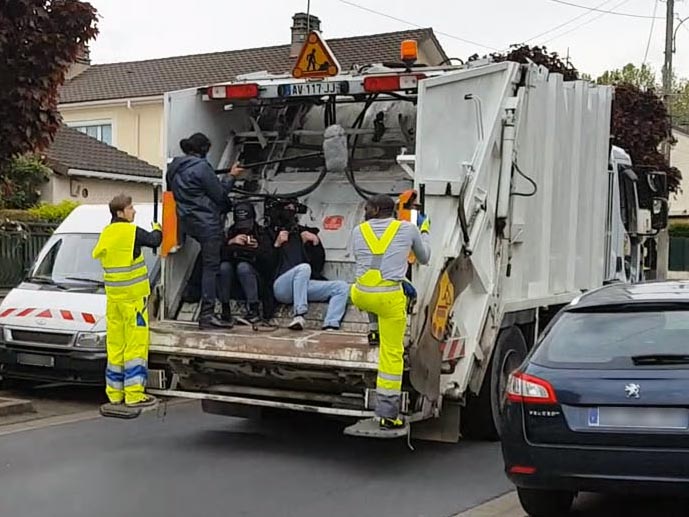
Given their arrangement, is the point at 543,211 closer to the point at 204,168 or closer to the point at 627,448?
the point at 204,168

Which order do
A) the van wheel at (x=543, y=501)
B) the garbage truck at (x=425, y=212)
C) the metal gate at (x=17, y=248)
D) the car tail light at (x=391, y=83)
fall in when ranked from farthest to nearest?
1. the metal gate at (x=17, y=248)
2. the car tail light at (x=391, y=83)
3. the garbage truck at (x=425, y=212)
4. the van wheel at (x=543, y=501)

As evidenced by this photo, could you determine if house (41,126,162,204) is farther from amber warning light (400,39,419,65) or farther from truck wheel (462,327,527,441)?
truck wheel (462,327,527,441)

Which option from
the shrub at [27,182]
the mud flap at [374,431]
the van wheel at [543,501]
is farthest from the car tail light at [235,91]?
the shrub at [27,182]

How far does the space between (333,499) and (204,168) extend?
3076 mm

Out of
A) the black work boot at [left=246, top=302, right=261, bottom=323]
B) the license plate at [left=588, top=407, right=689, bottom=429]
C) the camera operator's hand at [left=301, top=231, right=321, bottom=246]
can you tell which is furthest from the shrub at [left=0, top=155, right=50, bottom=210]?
the license plate at [left=588, top=407, right=689, bottom=429]

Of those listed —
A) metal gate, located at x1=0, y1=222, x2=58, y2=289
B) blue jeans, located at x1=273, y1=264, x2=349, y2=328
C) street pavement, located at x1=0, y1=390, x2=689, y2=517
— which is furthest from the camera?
metal gate, located at x1=0, y1=222, x2=58, y2=289

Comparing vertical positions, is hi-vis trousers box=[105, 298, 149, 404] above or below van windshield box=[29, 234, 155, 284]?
below

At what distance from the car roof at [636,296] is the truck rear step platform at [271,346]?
5.63 feet

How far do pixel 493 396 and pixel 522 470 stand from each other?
8.80 feet

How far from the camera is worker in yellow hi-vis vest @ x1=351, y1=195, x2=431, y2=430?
24.3ft

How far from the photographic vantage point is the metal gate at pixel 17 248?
1709cm

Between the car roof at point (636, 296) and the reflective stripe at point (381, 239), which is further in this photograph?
the reflective stripe at point (381, 239)

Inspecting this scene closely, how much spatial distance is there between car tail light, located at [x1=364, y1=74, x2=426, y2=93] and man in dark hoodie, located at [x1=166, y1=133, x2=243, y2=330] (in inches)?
58.5

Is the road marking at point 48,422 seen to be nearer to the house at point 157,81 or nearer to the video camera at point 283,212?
the video camera at point 283,212
